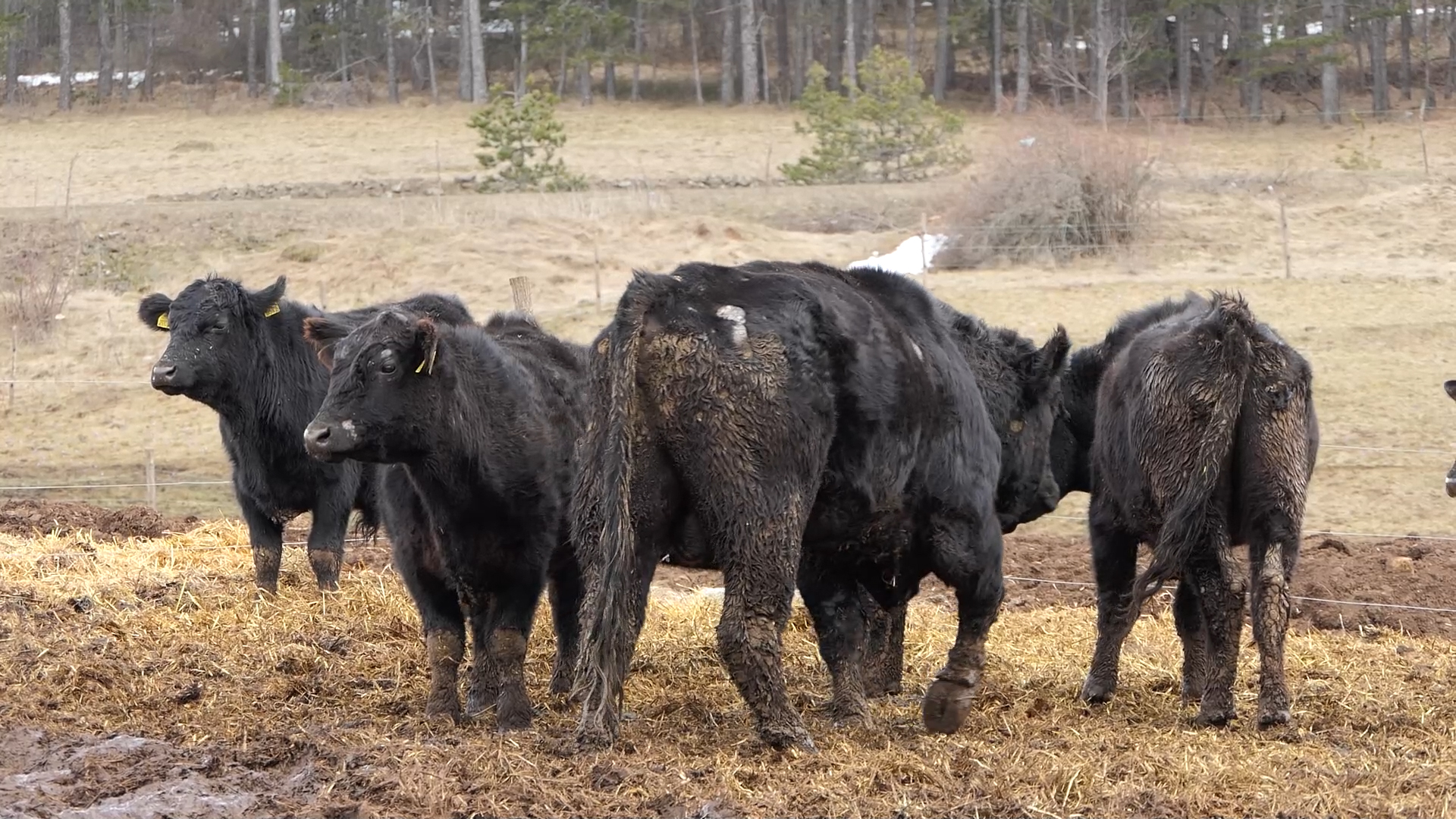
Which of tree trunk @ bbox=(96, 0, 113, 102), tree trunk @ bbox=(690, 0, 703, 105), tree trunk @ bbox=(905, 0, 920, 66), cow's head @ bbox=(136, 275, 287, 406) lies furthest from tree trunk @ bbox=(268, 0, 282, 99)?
cow's head @ bbox=(136, 275, 287, 406)

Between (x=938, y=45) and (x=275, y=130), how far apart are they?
23.8 m

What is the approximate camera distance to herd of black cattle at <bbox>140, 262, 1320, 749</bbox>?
6.85m

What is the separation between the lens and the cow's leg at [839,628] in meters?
7.72

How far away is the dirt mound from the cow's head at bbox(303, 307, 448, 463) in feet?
22.3

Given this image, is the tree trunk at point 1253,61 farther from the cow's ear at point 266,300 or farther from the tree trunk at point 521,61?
the cow's ear at point 266,300

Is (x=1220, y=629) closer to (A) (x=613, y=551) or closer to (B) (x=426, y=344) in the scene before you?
(A) (x=613, y=551)

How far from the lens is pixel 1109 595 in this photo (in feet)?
28.6

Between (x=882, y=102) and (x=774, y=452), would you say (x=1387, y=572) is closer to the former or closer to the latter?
(x=774, y=452)

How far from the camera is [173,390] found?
412 inches

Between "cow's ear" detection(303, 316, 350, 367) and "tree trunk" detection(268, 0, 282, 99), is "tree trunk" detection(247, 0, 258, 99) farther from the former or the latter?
"cow's ear" detection(303, 316, 350, 367)

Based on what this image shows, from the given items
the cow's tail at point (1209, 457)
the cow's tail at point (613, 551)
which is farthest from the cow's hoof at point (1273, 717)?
the cow's tail at point (613, 551)

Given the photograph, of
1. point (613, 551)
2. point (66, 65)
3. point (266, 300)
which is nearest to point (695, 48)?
point (66, 65)

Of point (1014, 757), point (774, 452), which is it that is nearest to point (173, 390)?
point (774, 452)

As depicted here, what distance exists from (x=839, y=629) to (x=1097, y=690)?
1652 millimetres
